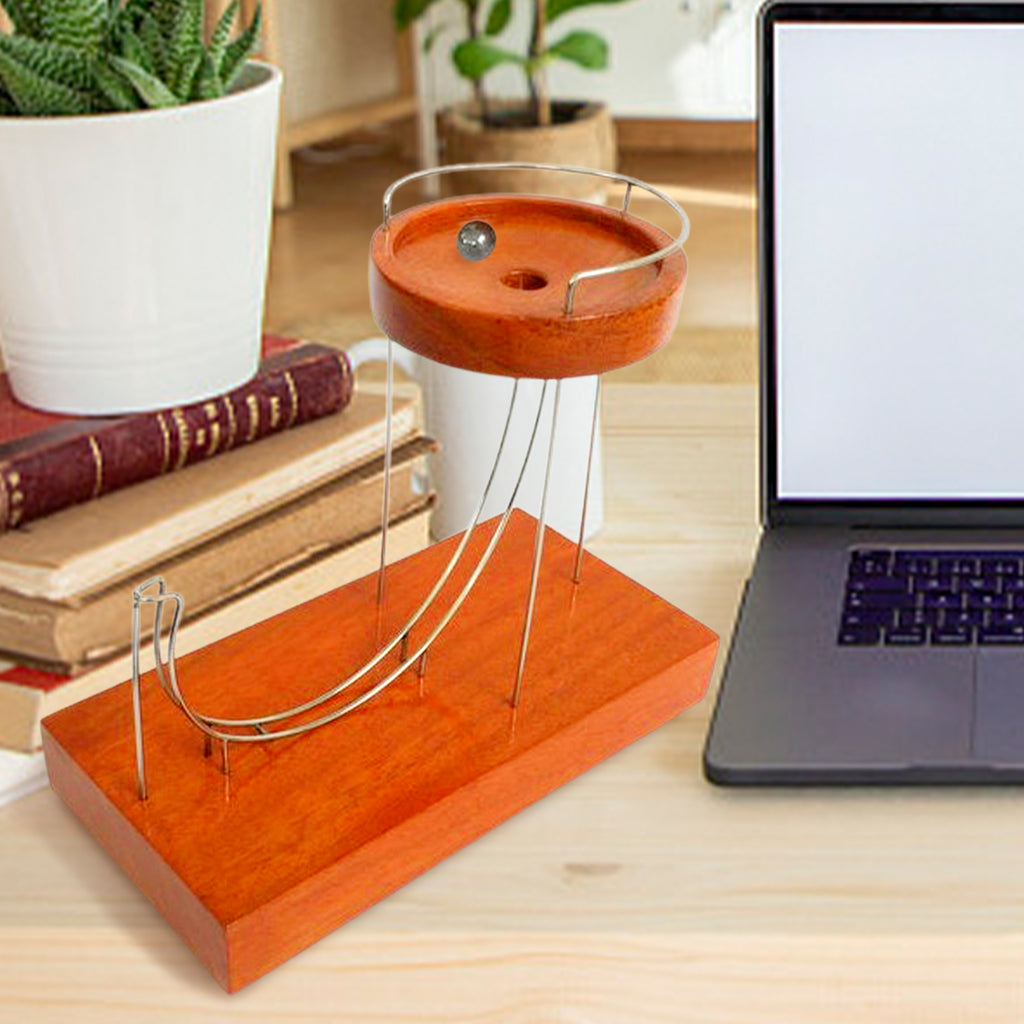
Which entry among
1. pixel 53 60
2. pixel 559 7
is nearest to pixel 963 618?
pixel 53 60

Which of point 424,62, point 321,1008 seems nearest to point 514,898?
point 321,1008

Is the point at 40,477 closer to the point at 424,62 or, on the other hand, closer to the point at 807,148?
the point at 807,148

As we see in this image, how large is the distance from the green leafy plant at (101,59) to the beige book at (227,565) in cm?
19

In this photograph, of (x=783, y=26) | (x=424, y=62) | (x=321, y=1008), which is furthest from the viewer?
(x=424, y=62)

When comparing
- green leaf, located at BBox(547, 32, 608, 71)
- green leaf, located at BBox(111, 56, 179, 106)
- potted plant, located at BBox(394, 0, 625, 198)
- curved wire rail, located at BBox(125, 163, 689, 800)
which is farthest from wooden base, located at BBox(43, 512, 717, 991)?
green leaf, located at BBox(547, 32, 608, 71)

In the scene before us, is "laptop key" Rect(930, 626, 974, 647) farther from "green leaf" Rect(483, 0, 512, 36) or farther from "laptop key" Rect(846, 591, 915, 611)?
"green leaf" Rect(483, 0, 512, 36)

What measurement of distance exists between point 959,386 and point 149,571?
40 centimetres

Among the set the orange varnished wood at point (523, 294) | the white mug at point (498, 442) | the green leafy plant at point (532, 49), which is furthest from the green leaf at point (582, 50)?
the orange varnished wood at point (523, 294)

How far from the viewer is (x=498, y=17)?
318cm

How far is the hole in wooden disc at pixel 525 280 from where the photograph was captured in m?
0.56

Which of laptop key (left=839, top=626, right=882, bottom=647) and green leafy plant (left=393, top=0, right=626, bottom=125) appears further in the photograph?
green leafy plant (left=393, top=0, right=626, bottom=125)

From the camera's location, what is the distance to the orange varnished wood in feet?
1.71

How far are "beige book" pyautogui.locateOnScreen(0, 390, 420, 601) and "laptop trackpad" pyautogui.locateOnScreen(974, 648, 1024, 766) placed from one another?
299mm

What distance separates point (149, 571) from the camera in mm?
672
